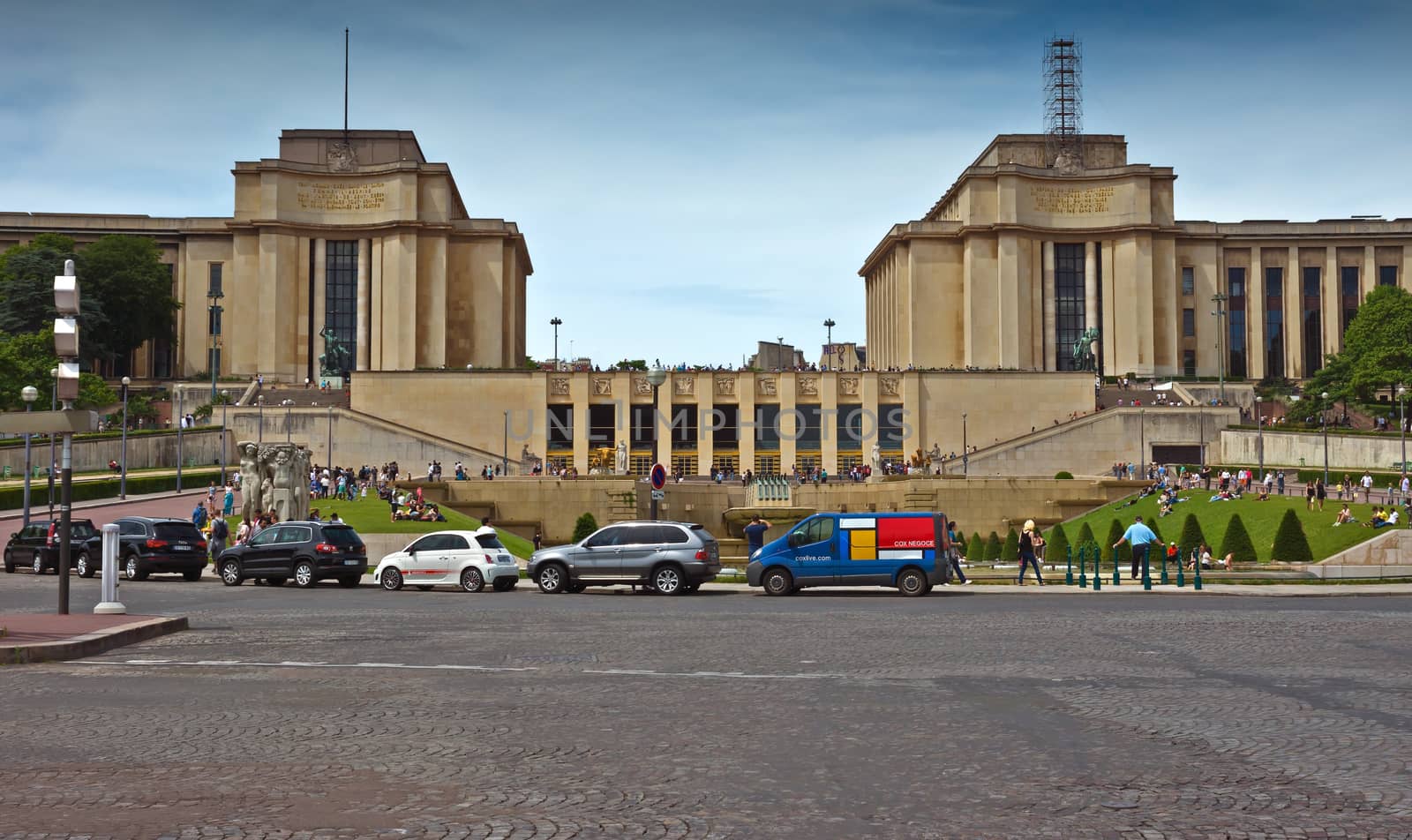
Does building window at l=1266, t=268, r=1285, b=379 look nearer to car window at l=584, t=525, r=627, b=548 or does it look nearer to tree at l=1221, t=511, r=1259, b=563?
tree at l=1221, t=511, r=1259, b=563

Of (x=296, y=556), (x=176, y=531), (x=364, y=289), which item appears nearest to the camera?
(x=296, y=556)

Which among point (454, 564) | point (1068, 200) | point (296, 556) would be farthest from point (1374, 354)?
point (296, 556)

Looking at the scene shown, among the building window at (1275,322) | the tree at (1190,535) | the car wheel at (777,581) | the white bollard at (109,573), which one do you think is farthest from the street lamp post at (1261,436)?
the white bollard at (109,573)

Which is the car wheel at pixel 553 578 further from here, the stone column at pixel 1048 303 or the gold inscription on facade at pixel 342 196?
the stone column at pixel 1048 303

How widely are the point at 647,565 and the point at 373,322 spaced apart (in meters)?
82.5

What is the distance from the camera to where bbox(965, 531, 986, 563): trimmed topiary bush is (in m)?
49.2

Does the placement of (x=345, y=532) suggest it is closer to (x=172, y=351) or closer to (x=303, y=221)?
(x=303, y=221)

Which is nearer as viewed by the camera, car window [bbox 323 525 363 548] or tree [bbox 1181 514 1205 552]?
car window [bbox 323 525 363 548]

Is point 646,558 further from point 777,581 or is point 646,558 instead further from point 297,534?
point 297,534

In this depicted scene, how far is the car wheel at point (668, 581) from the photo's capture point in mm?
29484

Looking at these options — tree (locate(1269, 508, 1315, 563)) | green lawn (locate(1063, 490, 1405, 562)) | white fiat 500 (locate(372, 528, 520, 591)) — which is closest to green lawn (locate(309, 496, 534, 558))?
white fiat 500 (locate(372, 528, 520, 591))

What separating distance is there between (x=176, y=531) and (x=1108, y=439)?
60744 mm

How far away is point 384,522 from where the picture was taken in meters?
47.7

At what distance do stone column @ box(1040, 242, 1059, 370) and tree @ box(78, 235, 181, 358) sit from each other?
224 feet
